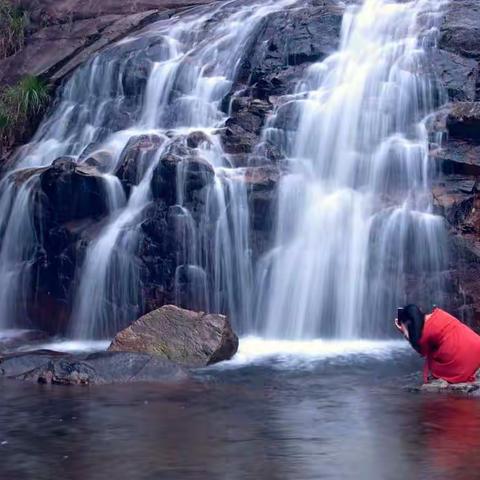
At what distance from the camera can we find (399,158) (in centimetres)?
1523

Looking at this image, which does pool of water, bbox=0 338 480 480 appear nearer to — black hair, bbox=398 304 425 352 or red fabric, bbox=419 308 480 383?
red fabric, bbox=419 308 480 383

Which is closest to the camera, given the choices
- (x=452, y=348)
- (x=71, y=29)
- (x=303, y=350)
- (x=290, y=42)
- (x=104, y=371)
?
(x=452, y=348)

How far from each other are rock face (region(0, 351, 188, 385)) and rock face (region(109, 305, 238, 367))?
719 millimetres

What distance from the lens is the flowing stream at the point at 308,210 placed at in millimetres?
14320

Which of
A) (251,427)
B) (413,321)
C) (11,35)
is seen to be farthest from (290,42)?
(251,427)

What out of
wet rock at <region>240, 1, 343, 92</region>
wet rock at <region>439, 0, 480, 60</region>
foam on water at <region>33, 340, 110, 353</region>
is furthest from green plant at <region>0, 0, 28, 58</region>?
foam on water at <region>33, 340, 110, 353</region>

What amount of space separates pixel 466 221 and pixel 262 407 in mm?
5696

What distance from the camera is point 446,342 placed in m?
10.5

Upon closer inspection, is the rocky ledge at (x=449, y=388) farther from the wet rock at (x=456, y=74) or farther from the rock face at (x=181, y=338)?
the wet rock at (x=456, y=74)

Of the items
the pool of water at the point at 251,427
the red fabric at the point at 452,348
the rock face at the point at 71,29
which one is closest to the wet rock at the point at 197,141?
the pool of water at the point at 251,427

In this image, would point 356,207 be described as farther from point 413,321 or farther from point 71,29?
point 71,29

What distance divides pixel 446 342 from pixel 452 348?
0.09m

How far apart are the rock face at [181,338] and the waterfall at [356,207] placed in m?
1.58

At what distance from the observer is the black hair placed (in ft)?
34.4
